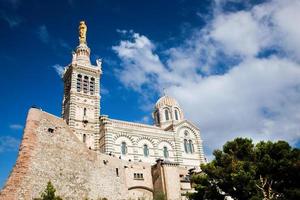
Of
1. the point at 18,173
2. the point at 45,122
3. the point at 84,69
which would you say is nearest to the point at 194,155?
the point at 84,69

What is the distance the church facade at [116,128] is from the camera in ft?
128

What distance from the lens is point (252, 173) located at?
21.8 metres

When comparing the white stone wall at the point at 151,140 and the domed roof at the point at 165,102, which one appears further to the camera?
the domed roof at the point at 165,102

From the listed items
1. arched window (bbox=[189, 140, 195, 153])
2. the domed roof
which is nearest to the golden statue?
the domed roof

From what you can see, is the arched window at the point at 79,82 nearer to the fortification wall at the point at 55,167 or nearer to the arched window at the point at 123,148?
the arched window at the point at 123,148

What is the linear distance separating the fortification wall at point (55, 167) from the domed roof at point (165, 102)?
23268mm

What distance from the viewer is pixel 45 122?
23.4 m

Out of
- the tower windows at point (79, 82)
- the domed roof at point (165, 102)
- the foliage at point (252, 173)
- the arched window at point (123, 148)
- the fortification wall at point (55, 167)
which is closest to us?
the fortification wall at point (55, 167)

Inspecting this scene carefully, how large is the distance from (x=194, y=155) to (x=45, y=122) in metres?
26.6

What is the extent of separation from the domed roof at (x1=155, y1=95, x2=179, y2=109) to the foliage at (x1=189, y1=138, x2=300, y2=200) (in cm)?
2510

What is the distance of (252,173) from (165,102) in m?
28.9

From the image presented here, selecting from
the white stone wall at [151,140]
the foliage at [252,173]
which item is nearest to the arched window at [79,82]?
the white stone wall at [151,140]

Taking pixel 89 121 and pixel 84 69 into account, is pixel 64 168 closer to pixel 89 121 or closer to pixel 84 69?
pixel 89 121

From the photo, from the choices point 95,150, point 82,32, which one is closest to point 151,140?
point 95,150
